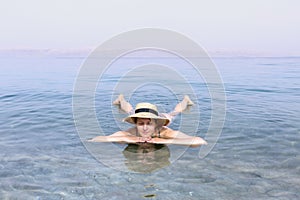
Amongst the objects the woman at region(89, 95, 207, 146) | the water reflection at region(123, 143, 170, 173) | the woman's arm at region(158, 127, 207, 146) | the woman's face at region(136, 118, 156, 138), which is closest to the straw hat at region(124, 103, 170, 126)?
the woman at region(89, 95, 207, 146)

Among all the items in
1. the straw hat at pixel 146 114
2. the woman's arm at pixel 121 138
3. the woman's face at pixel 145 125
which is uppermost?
the straw hat at pixel 146 114

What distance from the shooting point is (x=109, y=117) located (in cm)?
1138

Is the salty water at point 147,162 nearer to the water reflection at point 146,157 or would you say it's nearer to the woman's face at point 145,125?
the water reflection at point 146,157

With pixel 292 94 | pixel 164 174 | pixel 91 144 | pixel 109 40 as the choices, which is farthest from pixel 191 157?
pixel 292 94

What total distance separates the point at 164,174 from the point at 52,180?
216 cm

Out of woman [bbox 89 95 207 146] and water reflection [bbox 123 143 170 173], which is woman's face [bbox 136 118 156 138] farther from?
water reflection [bbox 123 143 170 173]

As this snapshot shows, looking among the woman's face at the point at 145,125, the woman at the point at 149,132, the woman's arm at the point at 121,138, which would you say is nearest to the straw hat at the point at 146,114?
the woman at the point at 149,132

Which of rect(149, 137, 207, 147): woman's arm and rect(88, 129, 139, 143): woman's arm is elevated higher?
rect(88, 129, 139, 143): woman's arm

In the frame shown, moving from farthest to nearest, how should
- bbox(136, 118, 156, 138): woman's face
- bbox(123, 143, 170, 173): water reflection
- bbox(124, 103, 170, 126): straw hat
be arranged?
bbox(136, 118, 156, 138): woman's face → bbox(124, 103, 170, 126): straw hat → bbox(123, 143, 170, 173): water reflection

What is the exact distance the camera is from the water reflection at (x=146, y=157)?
6.44 meters

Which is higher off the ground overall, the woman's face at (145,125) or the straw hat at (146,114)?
the straw hat at (146,114)

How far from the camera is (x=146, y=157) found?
7.05m

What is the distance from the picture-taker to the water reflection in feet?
21.1

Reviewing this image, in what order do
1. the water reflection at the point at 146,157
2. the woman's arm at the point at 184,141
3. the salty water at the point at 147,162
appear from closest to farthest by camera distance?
the salty water at the point at 147,162, the water reflection at the point at 146,157, the woman's arm at the point at 184,141
